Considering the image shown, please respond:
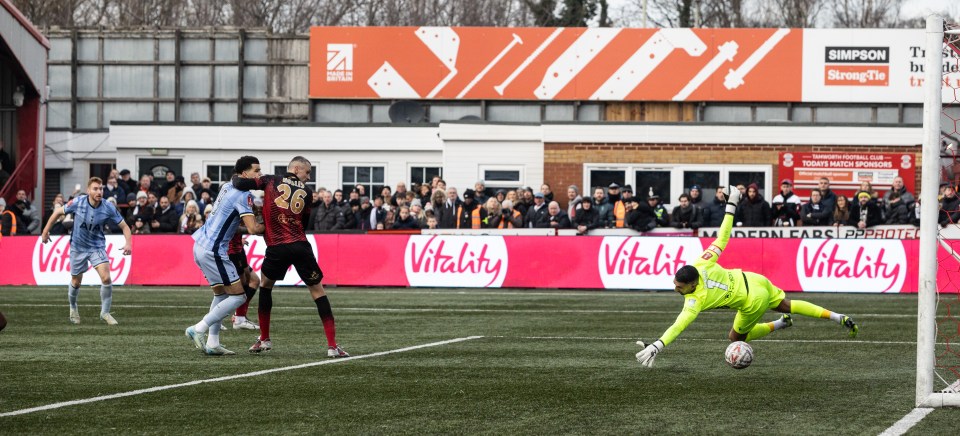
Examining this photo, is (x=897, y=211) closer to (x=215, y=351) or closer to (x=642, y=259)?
(x=642, y=259)

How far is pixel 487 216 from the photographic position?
25891 mm

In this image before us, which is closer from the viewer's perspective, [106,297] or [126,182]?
[106,297]

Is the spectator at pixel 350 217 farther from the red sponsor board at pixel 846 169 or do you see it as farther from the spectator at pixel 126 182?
the red sponsor board at pixel 846 169

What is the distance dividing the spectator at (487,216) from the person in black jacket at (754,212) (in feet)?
15.5

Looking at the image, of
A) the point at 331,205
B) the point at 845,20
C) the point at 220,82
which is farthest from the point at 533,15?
the point at 331,205

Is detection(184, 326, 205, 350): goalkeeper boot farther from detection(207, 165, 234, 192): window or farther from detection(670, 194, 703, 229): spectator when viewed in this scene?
detection(207, 165, 234, 192): window

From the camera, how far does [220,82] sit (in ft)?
131

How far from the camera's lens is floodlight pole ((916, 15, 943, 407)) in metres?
8.68

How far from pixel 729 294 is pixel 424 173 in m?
22.8

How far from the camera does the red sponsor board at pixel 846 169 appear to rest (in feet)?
101

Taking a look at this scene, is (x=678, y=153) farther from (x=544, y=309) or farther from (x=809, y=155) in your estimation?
(x=544, y=309)

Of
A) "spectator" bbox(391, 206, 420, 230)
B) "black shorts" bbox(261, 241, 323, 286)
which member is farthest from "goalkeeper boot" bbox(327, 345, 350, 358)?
"spectator" bbox(391, 206, 420, 230)

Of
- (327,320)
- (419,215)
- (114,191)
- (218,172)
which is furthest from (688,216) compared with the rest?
(218,172)

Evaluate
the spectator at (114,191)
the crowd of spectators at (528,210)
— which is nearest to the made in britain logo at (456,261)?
the crowd of spectators at (528,210)
